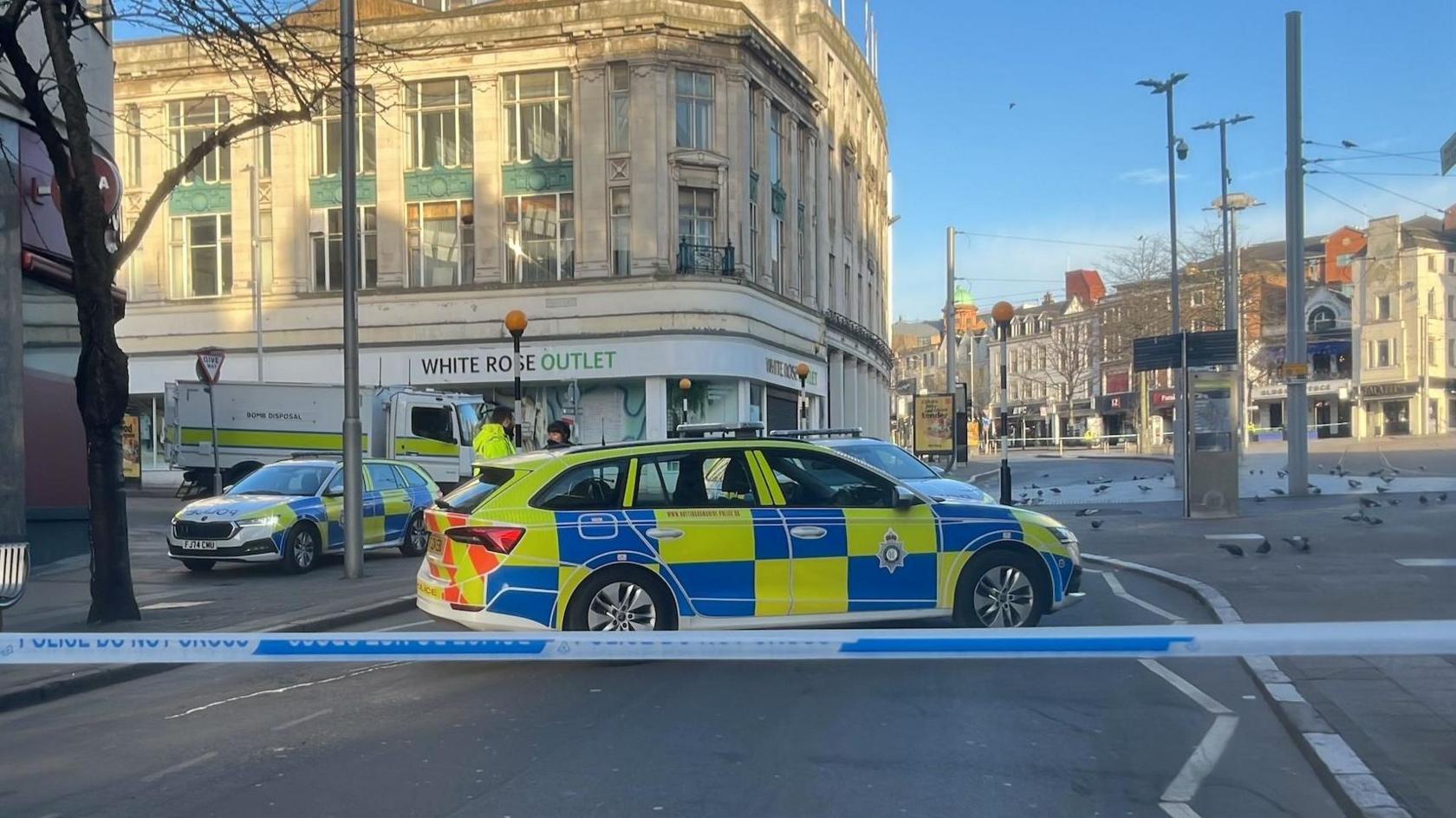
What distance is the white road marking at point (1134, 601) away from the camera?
998cm

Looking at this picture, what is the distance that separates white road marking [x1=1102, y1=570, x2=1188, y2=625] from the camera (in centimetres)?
998

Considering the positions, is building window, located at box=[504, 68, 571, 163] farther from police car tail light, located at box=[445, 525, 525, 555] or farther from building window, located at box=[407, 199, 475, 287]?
police car tail light, located at box=[445, 525, 525, 555]

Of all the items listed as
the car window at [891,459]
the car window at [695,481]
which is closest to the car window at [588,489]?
the car window at [695,481]

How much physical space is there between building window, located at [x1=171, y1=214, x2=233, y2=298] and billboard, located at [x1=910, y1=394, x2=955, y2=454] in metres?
23.2

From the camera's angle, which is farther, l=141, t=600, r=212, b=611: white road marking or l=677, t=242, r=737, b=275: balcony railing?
l=677, t=242, r=737, b=275: balcony railing

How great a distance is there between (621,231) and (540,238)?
2.77 metres

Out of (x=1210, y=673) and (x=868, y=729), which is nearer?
(x=868, y=729)

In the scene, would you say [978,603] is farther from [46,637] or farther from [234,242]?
[234,242]

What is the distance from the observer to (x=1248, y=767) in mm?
5895

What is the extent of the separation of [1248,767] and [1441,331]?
7292 cm

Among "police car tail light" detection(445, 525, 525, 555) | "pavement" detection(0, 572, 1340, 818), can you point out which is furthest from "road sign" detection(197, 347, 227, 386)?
"police car tail light" detection(445, 525, 525, 555)

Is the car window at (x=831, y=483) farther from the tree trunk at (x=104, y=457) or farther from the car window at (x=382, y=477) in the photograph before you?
the car window at (x=382, y=477)

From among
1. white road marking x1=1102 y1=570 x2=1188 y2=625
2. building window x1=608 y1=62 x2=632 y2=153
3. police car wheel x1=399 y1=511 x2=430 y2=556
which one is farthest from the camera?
building window x1=608 y1=62 x2=632 y2=153

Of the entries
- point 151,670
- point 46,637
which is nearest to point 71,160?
point 151,670
